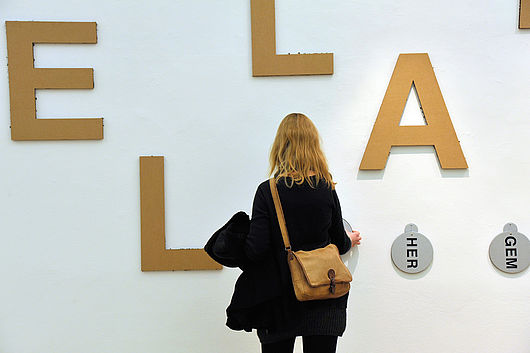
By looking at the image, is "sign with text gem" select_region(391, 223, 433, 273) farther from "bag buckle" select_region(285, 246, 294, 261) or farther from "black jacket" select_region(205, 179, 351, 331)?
"bag buckle" select_region(285, 246, 294, 261)

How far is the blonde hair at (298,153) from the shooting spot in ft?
6.03

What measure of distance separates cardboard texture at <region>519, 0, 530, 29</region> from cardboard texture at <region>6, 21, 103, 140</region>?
6.42 ft

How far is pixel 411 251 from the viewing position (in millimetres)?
2447

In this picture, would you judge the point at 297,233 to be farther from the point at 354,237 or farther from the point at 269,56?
the point at 269,56

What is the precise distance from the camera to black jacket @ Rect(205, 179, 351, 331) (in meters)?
1.81

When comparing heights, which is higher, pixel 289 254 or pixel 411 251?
pixel 289 254

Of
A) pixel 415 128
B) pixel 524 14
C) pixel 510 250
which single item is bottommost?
pixel 510 250

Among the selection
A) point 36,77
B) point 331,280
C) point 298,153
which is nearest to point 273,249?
point 331,280

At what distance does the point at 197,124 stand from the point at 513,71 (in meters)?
1.48

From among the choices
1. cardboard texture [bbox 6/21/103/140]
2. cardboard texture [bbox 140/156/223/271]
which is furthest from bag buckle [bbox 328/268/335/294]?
cardboard texture [bbox 6/21/103/140]

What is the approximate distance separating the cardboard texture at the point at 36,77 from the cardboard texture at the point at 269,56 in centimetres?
74

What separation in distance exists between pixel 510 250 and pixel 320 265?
116 centimetres

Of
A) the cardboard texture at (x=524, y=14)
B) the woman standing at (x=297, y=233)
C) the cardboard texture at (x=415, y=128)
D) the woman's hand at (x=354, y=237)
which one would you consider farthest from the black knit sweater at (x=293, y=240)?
the cardboard texture at (x=524, y=14)

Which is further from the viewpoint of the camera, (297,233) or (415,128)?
(415,128)
